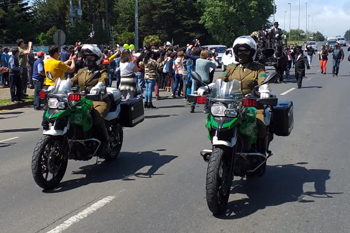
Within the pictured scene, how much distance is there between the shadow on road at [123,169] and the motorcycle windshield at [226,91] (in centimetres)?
212

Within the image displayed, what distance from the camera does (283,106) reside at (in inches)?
254

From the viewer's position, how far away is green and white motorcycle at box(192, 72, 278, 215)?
16.6 feet

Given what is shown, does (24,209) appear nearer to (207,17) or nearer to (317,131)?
(317,131)

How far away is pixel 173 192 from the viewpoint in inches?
242

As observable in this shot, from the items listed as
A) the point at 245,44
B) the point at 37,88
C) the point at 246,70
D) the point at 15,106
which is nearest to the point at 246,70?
the point at 246,70

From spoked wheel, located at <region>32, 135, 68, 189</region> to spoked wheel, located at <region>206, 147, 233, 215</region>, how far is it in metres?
2.17

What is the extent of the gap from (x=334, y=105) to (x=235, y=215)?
433 inches

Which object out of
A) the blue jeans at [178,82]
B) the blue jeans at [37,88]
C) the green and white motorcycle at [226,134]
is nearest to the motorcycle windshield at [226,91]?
the green and white motorcycle at [226,134]

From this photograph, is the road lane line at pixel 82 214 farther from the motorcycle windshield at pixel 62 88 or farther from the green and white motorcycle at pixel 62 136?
the motorcycle windshield at pixel 62 88

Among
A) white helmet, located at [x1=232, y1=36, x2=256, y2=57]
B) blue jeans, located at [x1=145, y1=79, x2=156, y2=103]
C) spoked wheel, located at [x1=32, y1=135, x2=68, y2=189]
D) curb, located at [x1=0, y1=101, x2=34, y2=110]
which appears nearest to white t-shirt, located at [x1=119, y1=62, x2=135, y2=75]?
blue jeans, located at [x1=145, y1=79, x2=156, y2=103]

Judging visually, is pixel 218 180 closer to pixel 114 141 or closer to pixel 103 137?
pixel 103 137

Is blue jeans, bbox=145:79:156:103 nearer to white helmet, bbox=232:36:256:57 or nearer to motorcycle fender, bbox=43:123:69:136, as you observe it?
motorcycle fender, bbox=43:123:69:136

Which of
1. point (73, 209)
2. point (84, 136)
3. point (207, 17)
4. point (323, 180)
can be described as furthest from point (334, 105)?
point (207, 17)

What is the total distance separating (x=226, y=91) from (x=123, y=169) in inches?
106
